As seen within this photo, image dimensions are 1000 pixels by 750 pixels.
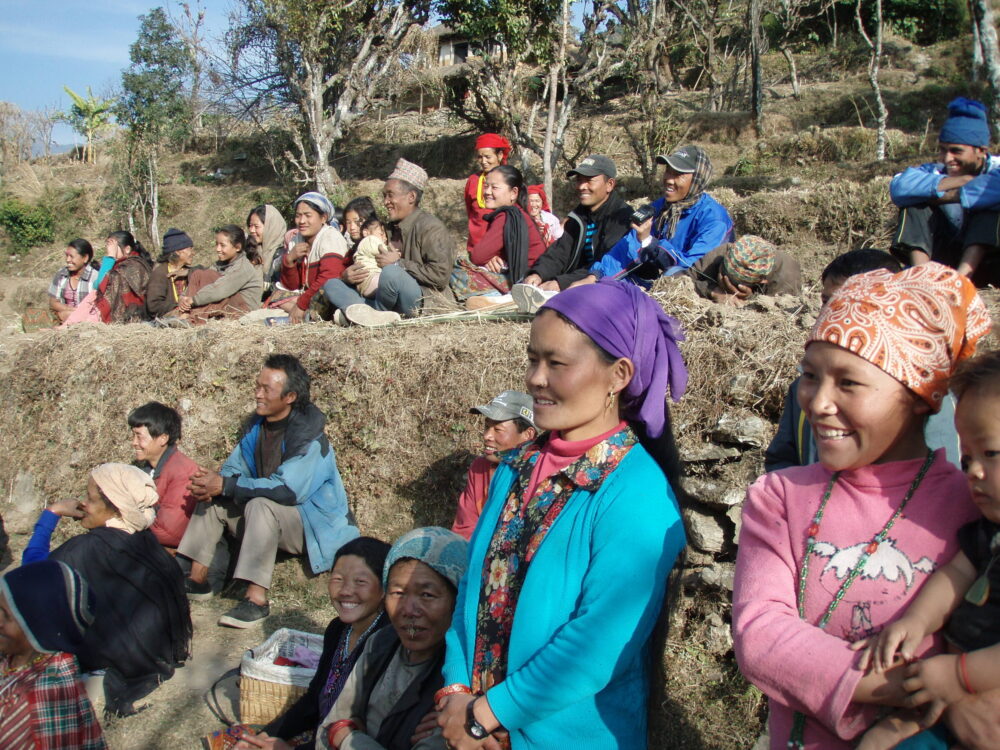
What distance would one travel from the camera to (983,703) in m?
1.38

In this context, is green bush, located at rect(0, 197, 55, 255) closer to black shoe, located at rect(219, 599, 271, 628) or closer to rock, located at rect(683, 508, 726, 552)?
black shoe, located at rect(219, 599, 271, 628)

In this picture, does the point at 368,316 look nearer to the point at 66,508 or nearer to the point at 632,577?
the point at 66,508

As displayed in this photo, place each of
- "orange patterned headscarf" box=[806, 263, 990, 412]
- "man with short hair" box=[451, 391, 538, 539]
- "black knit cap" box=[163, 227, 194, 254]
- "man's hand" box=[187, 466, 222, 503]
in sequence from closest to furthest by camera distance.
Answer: "orange patterned headscarf" box=[806, 263, 990, 412] → "man with short hair" box=[451, 391, 538, 539] → "man's hand" box=[187, 466, 222, 503] → "black knit cap" box=[163, 227, 194, 254]

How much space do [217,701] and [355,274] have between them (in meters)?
3.87

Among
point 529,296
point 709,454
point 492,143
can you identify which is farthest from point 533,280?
point 709,454

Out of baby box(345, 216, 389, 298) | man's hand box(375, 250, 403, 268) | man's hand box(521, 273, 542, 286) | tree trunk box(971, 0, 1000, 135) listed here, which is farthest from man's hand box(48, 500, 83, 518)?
tree trunk box(971, 0, 1000, 135)

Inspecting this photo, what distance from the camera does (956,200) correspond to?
4.82 metres

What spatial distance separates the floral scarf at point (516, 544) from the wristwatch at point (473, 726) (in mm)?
97

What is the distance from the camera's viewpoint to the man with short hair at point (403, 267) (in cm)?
658

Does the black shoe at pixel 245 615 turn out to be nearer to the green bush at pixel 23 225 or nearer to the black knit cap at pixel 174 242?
the black knit cap at pixel 174 242

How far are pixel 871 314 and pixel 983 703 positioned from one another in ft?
2.42

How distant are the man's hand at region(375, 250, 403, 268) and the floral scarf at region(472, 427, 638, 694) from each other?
4910 mm

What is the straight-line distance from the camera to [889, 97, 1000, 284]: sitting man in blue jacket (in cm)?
464

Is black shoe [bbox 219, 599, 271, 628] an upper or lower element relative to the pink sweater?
lower
